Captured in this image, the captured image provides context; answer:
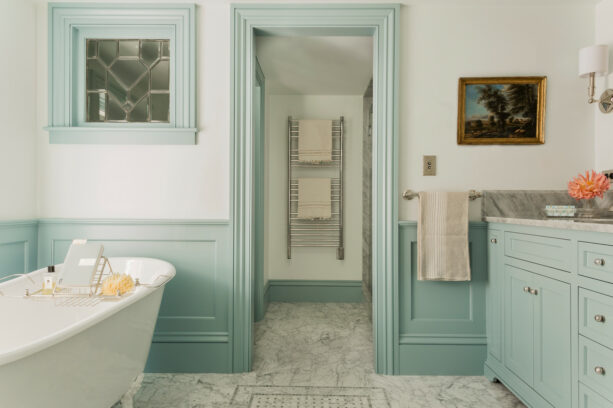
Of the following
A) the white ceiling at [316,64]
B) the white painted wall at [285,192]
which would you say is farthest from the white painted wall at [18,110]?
the white painted wall at [285,192]

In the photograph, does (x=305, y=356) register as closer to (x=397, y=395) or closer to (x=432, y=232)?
(x=397, y=395)

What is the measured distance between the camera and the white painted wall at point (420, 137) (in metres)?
2.12

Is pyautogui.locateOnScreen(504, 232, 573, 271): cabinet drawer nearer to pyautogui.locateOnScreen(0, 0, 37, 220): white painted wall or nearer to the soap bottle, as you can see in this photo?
the soap bottle

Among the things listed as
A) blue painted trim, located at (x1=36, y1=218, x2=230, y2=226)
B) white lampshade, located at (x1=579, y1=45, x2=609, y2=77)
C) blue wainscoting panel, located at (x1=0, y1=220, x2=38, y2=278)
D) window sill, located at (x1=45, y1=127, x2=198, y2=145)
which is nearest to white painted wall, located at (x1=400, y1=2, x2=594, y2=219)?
white lampshade, located at (x1=579, y1=45, x2=609, y2=77)

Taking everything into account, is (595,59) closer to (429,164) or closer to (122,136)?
(429,164)

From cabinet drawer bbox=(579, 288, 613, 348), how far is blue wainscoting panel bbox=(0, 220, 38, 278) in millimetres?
2850

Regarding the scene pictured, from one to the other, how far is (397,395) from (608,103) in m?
2.09

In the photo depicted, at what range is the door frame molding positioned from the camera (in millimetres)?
2090

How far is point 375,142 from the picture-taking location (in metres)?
2.13

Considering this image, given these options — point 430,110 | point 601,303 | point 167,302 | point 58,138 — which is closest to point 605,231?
point 601,303

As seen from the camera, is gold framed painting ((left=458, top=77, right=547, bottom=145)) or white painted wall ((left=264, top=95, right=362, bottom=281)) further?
white painted wall ((left=264, top=95, right=362, bottom=281))

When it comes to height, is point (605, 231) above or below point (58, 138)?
below

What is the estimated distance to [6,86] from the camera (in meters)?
1.95

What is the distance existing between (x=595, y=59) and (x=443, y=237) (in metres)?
1.27
